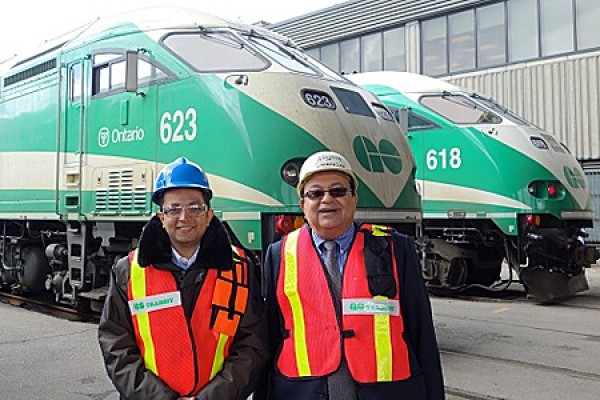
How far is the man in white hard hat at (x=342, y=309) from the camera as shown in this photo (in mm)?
2695

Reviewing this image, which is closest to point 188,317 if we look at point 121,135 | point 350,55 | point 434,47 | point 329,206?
point 329,206

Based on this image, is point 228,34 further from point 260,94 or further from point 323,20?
point 323,20

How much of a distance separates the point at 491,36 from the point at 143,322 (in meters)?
18.2

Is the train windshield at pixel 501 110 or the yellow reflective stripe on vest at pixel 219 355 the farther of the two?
the train windshield at pixel 501 110

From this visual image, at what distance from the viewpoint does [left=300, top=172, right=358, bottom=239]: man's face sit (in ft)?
9.50

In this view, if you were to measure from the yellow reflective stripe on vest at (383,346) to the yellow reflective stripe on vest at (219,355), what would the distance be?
0.62 meters

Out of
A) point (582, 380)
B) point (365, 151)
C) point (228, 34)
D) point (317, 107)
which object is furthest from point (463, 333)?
point (228, 34)

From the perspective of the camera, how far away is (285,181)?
6.21 meters

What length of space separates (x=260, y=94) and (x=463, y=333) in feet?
12.5

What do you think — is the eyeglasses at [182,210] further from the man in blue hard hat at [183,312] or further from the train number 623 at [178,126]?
the train number 623 at [178,126]

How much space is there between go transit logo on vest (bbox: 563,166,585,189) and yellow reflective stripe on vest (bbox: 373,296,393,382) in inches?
339

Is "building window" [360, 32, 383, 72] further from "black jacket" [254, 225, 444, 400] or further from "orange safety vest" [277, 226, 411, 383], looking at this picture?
"orange safety vest" [277, 226, 411, 383]

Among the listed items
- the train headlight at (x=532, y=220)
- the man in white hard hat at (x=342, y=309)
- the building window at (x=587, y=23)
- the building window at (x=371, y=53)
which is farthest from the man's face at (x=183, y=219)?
the building window at (x=371, y=53)

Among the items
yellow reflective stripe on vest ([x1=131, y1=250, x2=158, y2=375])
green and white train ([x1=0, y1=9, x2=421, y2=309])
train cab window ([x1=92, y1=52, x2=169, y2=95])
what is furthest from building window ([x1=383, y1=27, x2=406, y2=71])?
yellow reflective stripe on vest ([x1=131, y1=250, x2=158, y2=375])
